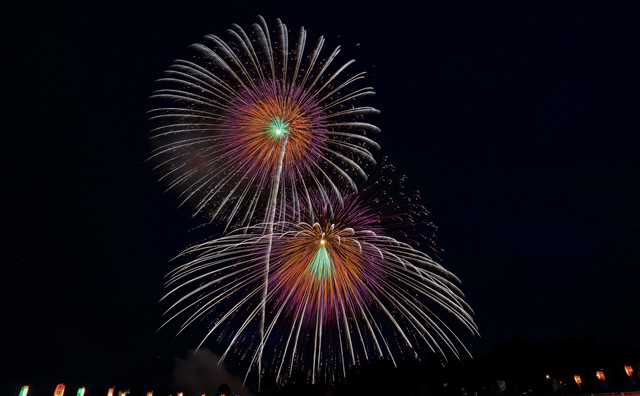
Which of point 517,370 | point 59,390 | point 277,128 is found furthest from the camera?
point 517,370

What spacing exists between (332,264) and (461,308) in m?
6.22

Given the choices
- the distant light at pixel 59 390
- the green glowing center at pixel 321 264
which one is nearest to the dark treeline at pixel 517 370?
the distant light at pixel 59 390

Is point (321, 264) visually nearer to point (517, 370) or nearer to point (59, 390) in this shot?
point (59, 390)

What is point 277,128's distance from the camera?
54.5 ft

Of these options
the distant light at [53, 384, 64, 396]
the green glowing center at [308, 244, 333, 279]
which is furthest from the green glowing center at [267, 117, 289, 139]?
the distant light at [53, 384, 64, 396]

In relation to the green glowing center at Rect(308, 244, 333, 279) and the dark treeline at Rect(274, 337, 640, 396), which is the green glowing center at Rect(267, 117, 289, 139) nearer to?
the green glowing center at Rect(308, 244, 333, 279)

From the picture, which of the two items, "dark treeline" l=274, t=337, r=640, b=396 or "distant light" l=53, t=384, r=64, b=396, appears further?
"dark treeline" l=274, t=337, r=640, b=396

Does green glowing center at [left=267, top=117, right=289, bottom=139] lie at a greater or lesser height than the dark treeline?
greater

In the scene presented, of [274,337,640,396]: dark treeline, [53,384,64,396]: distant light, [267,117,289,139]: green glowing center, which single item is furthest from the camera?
[274,337,640,396]: dark treeline

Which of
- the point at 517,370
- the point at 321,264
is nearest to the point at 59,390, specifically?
the point at 321,264

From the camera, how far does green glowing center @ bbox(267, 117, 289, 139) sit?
16.5 metres

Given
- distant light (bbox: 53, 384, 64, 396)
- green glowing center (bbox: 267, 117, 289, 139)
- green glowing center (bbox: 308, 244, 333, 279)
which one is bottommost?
distant light (bbox: 53, 384, 64, 396)

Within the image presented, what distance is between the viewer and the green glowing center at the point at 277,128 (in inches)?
651

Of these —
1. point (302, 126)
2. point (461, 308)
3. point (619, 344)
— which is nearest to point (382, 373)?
point (619, 344)
